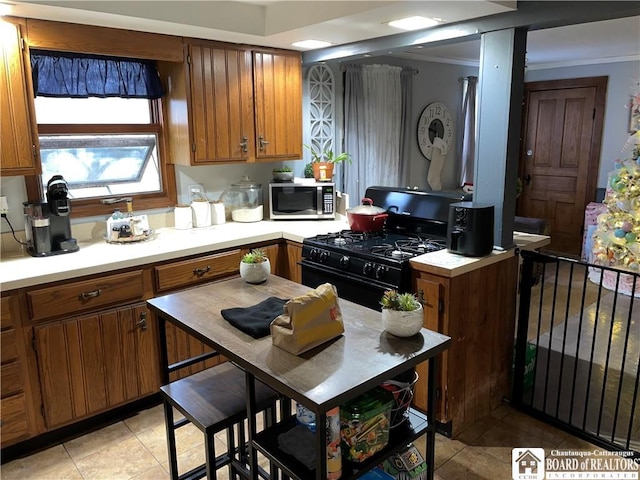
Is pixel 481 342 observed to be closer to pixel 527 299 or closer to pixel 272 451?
pixel 527 299

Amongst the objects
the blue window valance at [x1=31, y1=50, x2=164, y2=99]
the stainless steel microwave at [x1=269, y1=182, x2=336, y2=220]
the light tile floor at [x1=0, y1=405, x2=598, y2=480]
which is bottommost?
the light tile floor at [x1=0, y1=405, x2=598, y2=480]

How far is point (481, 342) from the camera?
9.04 feet

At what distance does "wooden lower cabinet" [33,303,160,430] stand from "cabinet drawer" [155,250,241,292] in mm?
197

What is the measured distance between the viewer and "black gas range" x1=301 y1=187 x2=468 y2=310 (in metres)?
2.67

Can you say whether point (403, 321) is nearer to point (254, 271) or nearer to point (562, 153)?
point (254, 271)

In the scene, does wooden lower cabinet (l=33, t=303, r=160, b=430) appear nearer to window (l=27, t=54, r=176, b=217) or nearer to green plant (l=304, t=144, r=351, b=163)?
window (l=27, t=54, r=176, b=217)

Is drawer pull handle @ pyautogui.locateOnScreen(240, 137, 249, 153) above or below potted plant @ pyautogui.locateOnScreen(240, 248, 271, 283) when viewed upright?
above

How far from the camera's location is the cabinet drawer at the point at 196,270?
2.88 meters

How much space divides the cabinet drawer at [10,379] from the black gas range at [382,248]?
Answer: 5.23 feet

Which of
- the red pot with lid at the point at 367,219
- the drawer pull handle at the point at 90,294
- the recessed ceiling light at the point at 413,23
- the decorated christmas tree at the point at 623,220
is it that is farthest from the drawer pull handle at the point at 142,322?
the decorated christmas tree at the point at 623,220

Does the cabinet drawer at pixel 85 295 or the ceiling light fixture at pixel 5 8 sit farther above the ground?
the ceiling light fixture at pixel 5 8

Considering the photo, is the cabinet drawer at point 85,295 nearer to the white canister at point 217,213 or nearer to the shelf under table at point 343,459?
the white canister at point 217,213

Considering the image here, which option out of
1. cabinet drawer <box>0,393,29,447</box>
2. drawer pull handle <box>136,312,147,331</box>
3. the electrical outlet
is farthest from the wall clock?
cabinet drawer <box>0,393,29,447</box>

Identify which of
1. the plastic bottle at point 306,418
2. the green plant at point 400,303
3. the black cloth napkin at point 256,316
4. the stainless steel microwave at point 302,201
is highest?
the stainless steel microwave at point 302,201
